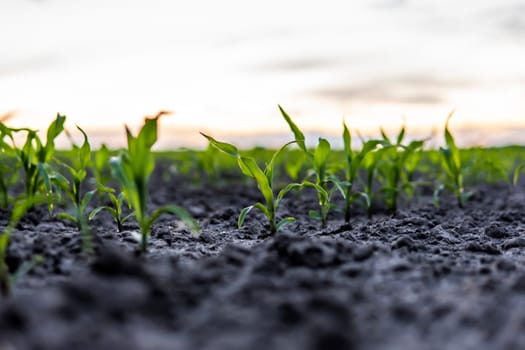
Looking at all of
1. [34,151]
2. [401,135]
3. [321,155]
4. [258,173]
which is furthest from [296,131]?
[34,151]

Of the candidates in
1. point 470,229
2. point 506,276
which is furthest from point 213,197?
point 506,276

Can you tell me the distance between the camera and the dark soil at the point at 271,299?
128cm

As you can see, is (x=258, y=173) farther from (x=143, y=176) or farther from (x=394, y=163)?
(x=394, y=163)

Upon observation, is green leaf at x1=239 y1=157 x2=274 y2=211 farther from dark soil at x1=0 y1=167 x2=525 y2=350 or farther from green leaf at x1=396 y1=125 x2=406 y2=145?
green leaf at x1=396 y1=125 x2=406 y2=145

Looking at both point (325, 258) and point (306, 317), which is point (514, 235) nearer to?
point (325, 258)

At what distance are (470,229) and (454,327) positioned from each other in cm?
183

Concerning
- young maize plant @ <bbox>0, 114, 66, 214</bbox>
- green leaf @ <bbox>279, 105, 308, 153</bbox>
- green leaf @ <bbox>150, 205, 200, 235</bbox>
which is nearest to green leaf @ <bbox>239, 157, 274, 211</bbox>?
green leaf @ <bbox>279, 105, 308, 153</bbox>

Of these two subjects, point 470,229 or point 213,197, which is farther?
point 213,197

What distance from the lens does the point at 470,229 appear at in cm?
313

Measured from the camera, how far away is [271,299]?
1.49 meters

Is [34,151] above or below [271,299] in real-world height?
above

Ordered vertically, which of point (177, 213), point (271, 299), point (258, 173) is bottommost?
point (271, 299)

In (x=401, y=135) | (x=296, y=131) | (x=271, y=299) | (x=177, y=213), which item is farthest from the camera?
(x=401, y=135)

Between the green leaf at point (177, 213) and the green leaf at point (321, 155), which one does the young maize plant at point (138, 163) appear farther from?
the green leaf at point (321, 155)
